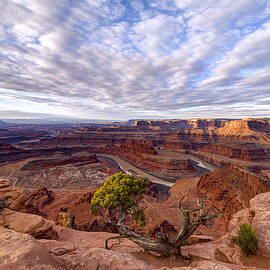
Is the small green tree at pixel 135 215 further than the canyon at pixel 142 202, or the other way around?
the small green tree at pixel 135 215

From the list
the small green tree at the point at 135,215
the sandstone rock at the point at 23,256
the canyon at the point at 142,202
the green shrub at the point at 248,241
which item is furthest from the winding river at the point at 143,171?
the sandstone rock at the point at 23,256

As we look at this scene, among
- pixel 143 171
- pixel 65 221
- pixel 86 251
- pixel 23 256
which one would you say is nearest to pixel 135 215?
pixel 86 251

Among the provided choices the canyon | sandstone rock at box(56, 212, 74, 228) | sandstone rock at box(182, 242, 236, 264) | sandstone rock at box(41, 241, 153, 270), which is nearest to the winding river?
the canyon

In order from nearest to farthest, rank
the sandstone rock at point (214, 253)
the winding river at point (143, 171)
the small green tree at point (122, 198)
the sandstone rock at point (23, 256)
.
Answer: the sandstone rock at point (23, 256) < the sandstone rock at point (214, 253) < the small green tree at point (122, 198) < the winding river at point (143, 171)

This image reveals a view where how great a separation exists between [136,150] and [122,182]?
79.8 metres

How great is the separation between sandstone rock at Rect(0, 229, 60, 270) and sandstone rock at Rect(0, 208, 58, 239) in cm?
610

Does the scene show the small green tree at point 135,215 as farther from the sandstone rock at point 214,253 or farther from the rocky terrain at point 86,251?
the sandstone rock at point 214,253

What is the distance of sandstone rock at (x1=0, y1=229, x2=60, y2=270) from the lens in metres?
4.18

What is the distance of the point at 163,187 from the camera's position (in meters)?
51.5

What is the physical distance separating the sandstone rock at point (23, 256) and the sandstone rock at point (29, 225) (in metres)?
6.10

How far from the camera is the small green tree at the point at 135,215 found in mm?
8070

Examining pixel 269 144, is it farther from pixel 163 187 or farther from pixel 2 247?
pixel 2 247

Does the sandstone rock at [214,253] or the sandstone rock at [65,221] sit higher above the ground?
the sandstone rock at [214,253]

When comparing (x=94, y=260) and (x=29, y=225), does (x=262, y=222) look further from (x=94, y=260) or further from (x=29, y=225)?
(x=29, y=225)
